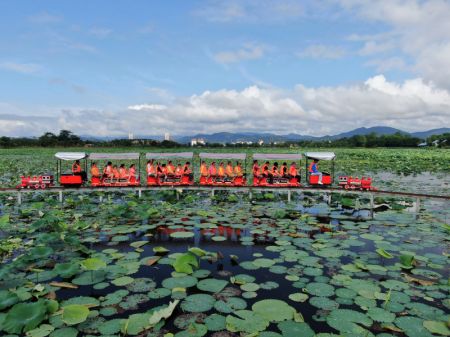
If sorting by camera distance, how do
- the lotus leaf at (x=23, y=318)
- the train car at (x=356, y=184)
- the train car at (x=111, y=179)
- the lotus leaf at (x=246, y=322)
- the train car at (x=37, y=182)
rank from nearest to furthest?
the lotus leaf at (x=23, y=318) < the lotus leaf at (x=246, y=322) < the train car at (x=356, y=184) < the train car at (x=37, y=182) < the train car at (x=111, y=179)

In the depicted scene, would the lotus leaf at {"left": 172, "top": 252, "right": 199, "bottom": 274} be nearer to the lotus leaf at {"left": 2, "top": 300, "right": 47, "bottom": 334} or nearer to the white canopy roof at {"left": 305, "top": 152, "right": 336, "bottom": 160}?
the lotus leaf at {"left": 2, "top": 300, "right": 47, "bottom": 334}

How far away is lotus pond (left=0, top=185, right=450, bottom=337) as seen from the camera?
4.86 metres

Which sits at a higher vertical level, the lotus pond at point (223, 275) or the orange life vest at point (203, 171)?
the orange life vest at point (203, 171)

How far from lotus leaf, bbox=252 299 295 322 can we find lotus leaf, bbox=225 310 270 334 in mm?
104

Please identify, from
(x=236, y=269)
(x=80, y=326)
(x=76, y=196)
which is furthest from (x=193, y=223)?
(x=76, y=196)

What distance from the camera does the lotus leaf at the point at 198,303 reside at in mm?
5362

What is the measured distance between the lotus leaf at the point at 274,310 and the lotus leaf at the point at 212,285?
0.84 meters

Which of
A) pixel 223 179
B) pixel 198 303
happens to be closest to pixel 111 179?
pixel 223 179

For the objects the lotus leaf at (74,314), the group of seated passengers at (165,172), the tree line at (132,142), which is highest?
the tree line at (132,142)

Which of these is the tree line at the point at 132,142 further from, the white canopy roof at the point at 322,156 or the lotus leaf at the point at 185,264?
the lotus leaf at the point at 185,264

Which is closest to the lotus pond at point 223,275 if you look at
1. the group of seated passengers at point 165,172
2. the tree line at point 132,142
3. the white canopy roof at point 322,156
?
the group of seated passengers at point 165,172

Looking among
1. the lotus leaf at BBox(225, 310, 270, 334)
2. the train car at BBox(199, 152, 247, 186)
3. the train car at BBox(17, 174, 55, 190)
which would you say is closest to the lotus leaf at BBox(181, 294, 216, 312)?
the lotus leaf at BBox(225, 310, 270, 334)

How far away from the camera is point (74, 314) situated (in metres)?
4.89

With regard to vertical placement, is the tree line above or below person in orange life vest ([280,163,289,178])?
above
